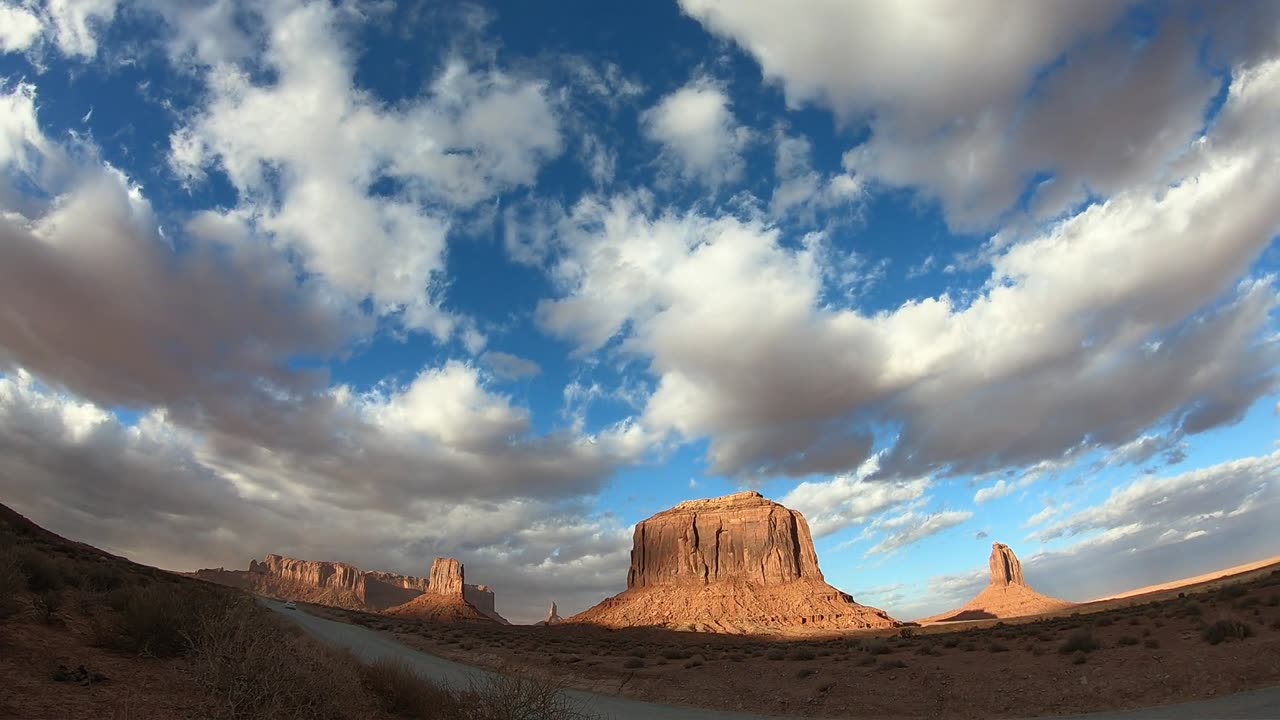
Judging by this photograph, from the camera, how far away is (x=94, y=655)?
10906mm

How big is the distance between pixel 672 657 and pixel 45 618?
116 feet

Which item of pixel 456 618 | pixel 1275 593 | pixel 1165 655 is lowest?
pixel 456 618

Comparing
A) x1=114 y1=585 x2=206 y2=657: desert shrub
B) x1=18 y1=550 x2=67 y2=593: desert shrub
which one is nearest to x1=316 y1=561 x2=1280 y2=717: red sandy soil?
x1=114 y1=585 x2=206 y2=657: desert shrub

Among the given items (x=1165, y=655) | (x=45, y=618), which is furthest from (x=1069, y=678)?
(x=45, y=618)

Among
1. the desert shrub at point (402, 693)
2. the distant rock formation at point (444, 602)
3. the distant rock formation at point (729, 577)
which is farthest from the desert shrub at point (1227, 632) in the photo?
the distant rock formation at point (444, 602)

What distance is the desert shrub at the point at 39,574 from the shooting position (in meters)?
15.1

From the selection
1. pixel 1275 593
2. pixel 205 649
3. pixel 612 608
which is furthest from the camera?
pixel 612 608

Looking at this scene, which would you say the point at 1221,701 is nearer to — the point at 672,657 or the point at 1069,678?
the point at 1069,678

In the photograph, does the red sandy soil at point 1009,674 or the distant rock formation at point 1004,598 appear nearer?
the red sandy soil at point 1009,674

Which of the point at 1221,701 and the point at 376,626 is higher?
the point at 1221,701

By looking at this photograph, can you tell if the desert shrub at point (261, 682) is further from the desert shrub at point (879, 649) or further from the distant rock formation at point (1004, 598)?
the distant rock formation at point (1004, 598)

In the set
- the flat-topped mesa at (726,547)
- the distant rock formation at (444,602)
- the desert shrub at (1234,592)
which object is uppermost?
the flat-topped mesa at (726,547)

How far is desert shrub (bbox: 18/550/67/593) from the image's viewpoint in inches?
594

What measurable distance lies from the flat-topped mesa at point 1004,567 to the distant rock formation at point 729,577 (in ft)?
161
